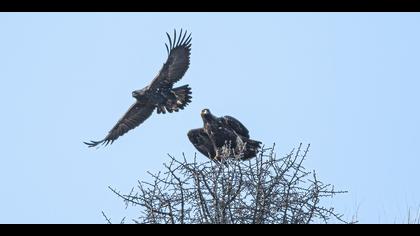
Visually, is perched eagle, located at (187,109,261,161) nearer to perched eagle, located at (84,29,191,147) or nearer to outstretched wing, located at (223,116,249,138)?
outstretched wing, located at (223,116,249,138)

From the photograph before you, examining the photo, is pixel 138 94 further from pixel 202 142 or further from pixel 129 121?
pixel 202 142

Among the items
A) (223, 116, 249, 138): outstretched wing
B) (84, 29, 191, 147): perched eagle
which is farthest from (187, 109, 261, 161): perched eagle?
(84, 29, 191, 147): perched eagle

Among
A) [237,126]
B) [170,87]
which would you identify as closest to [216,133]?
[237,126]

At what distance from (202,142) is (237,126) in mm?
580

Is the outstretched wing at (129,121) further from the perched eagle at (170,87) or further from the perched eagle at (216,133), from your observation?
the perched eagle at (216,133)

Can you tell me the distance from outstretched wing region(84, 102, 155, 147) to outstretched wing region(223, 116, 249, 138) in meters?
3.08

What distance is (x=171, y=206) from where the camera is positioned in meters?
8.91

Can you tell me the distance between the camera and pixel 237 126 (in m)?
13.9

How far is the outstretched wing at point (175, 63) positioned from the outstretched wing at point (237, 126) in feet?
7.68

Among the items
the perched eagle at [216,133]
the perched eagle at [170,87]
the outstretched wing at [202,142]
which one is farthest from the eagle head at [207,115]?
the perched eagle at [170,87]

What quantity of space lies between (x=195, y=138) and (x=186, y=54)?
225 centimetres

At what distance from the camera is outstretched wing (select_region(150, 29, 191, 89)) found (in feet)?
52.9
